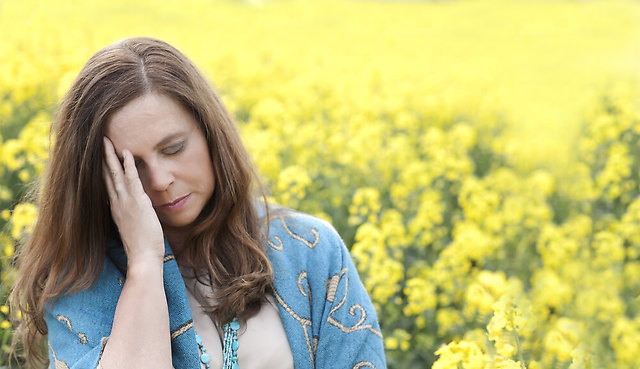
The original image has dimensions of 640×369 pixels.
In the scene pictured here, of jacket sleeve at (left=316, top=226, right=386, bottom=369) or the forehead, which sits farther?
jacket sleeve at (left=316, top=226, right=386, bottom=369)

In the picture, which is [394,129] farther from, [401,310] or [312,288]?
[312,288]

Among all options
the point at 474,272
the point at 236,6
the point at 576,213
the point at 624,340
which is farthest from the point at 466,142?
the point at 236,6

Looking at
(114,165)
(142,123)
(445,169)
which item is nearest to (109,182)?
(114,165)

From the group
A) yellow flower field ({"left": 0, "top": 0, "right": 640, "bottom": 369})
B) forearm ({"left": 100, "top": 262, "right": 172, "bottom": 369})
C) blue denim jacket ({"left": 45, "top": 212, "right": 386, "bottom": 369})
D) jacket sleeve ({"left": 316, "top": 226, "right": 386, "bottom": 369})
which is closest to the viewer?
forearm ({"left": 100, "top": 262, "right": 172, "bottom": 369})

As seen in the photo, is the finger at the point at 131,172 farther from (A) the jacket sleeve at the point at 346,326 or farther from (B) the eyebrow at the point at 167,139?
(A) the jacket sleeve at the point at 346,326

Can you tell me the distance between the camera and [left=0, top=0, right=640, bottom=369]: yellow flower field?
282cm

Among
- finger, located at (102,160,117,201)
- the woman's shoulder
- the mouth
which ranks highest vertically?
finger, located at (102,160,117,201)

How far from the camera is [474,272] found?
357 centimetres

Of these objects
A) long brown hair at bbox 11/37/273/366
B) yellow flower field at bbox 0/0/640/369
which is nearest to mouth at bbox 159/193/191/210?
long brown hair at bbox 11/37/273/366

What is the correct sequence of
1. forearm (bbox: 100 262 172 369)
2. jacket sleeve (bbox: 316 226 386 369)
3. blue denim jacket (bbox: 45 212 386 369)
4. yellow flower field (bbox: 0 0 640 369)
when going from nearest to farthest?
forearm (bbox: 100 262 172 369) → blue denim jacket (bbox: 45 212 386 369) → jacket sleeve (bbox: 316 226 386 369) → yellow flower field (bbox: 0 0 640 369)

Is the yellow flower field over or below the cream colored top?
below

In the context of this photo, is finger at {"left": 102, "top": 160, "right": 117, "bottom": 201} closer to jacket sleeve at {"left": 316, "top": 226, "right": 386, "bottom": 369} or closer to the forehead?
the forehead

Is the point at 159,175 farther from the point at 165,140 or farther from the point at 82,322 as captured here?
the point at 82,322

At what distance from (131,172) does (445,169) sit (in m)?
2.88
